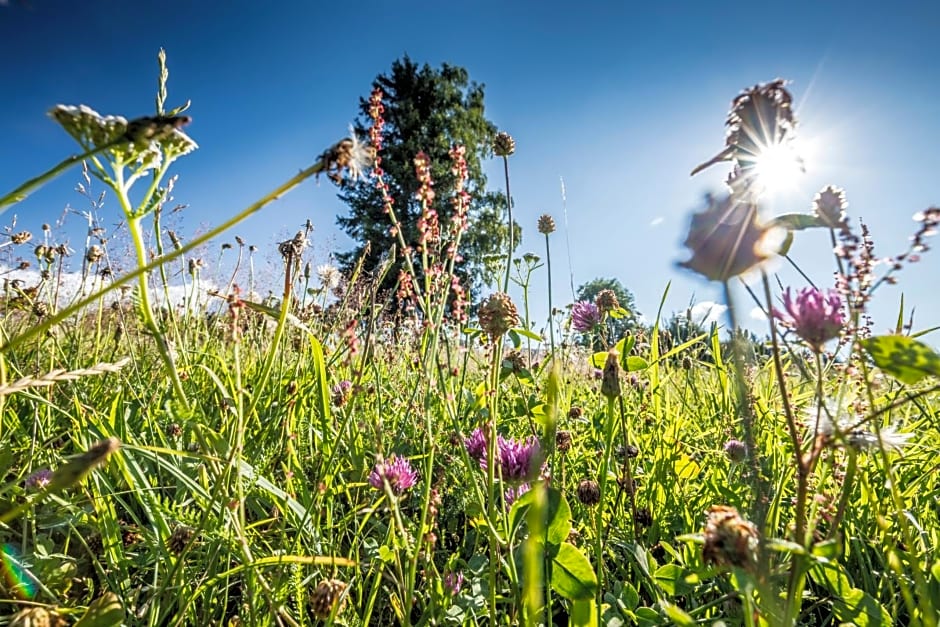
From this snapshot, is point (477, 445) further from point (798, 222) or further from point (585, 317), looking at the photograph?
point (585, 317)

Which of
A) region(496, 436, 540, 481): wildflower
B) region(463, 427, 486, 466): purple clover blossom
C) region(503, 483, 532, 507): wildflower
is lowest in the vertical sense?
region(503, 483, 532, 507): wildflower

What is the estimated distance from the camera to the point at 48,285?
1360 millimetres

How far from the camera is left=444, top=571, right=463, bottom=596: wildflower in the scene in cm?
69

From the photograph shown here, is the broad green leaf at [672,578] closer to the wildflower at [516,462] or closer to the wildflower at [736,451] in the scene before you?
the wildflower at [516,462]

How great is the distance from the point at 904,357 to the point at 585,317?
42.9 inches

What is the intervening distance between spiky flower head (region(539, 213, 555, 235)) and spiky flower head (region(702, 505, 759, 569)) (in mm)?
1304

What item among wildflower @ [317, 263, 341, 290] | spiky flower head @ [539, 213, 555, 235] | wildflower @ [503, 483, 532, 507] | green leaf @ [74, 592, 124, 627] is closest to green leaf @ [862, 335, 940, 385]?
wildflower @ [503, 483, 532, 507]

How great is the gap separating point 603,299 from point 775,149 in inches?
41.1

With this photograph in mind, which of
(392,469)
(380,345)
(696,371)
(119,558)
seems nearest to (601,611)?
(392,469)

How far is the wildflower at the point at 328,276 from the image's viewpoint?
179 cm

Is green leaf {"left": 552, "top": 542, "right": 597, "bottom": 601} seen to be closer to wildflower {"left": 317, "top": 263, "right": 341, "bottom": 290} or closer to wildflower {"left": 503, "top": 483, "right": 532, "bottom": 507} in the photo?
wildflower {"left": 503, "top": 483, "right": 532, "bottom": 507}

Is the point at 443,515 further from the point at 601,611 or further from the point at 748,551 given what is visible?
the point at 748,551

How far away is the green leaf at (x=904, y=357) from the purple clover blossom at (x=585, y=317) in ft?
3.41

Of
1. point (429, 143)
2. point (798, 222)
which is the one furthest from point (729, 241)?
point (429, 143)
